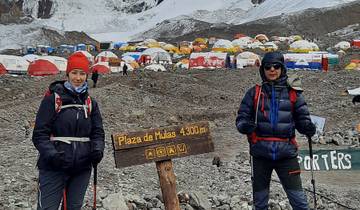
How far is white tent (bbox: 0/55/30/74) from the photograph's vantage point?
129 feet

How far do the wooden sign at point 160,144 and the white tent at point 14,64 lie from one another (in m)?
35.9

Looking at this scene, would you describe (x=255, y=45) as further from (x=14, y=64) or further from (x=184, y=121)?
(x=184, y=121)

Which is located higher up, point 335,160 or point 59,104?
point 59,104

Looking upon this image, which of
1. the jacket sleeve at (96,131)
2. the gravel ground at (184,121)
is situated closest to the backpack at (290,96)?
the jacket sleeve at (96,131)

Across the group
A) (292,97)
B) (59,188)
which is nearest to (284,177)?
(292,97)

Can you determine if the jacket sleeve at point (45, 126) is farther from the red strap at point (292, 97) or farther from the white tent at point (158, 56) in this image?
the white tent at point (158, 56)

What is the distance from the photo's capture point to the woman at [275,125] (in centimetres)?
481

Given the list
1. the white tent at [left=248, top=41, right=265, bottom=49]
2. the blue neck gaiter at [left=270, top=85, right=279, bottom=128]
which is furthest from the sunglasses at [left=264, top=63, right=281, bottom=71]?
the white tent at [left=248, top=41, right=265, bottom=49]

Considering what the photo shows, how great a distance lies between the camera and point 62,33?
10331cm

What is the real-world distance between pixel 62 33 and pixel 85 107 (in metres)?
102

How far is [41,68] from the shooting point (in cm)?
3647

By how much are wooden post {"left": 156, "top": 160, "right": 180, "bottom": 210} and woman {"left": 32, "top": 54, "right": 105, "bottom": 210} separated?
114 cm

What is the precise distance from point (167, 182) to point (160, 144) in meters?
0.42

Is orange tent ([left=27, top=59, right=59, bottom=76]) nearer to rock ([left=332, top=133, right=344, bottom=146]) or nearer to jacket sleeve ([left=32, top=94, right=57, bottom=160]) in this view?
rock ([left=332, top=133, right=344, bottom=146])
